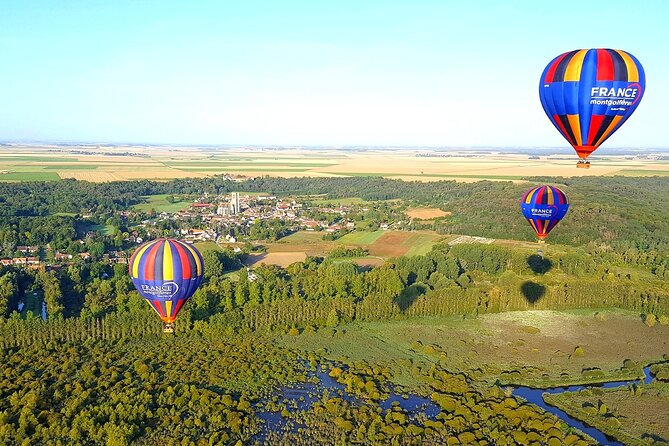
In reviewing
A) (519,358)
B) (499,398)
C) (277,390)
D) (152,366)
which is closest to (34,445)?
(152,366)

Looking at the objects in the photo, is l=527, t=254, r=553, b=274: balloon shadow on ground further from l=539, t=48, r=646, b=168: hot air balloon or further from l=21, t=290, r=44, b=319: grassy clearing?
l=21, t=290, r=44, b=319: grassy clearing

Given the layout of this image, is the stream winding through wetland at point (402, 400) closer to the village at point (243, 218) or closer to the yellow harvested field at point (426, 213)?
the village at point (243, 218)

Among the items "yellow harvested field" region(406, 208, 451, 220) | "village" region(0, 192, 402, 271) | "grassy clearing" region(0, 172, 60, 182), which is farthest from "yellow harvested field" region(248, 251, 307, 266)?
"grassy clearing" region(0, 172, 60, 182)

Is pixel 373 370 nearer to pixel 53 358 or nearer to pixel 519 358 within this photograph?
pixel 519 358

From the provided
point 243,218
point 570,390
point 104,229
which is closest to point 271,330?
point 570,390

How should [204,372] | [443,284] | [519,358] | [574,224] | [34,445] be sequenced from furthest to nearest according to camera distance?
[574,224] < [443,284] < [519,358] < [204,372] < [34,445]
